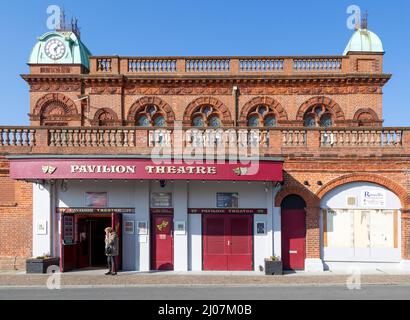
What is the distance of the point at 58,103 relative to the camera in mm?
23406

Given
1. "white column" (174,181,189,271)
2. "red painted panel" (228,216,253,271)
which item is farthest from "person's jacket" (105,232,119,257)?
"red painted panel" (228,216,253,271)

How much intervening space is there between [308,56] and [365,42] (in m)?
3.37

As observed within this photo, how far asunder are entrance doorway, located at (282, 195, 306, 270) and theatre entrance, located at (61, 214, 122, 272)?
20.5 ft

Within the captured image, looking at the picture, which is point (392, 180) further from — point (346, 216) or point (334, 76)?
point (334, 76)

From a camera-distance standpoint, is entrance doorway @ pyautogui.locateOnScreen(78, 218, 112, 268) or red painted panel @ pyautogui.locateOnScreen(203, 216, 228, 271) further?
entrance doorway @ pyautogui.locateOnScreen(78, 218, 112, 268)

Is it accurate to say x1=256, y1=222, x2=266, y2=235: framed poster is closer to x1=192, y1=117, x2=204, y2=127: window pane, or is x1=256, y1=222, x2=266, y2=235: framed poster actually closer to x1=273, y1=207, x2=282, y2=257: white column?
x1=273, y1=207, x2=282, y2=257: white column

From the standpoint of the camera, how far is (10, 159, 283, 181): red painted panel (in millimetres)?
15375

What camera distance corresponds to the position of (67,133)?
16984 mm

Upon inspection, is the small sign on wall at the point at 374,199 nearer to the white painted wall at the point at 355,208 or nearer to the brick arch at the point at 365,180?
the white painted wall at the point at 355,208

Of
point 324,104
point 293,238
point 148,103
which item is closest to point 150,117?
point 148,103

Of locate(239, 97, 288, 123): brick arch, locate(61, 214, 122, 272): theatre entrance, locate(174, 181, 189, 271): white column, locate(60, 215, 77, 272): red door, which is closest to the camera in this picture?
locate(60, 215, 77, 272): red door

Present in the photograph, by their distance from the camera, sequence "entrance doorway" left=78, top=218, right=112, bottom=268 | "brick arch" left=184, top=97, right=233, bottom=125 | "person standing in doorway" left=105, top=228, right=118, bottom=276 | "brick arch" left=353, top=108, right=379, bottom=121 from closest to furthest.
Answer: "person standing in doorway" left=105, top=228, right=118, bottom=276
"entrance doorway" left=78, top=218, right=112, bottom=268
"brick arch" left=353, top=108, right=379, bottom=121
"brick arch" left=184, top=97, right=233, bottom=125

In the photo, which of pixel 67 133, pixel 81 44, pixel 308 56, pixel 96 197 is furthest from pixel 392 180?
pixel 81 44

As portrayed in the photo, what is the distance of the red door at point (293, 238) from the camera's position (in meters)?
16.7
